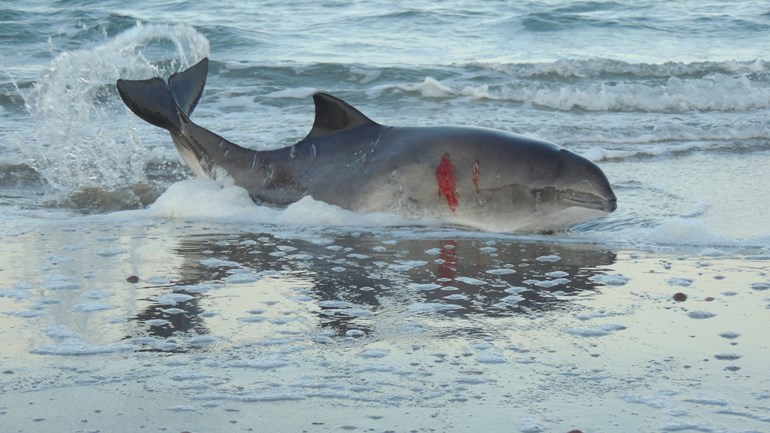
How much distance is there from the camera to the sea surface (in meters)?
4.19

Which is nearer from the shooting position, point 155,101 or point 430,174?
point 430,174

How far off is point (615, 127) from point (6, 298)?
28.0 feet

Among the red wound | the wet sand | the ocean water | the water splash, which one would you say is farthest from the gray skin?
the water splash

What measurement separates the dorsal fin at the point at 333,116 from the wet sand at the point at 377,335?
993mm

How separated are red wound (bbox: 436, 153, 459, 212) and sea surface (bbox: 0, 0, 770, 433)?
0.19 metres

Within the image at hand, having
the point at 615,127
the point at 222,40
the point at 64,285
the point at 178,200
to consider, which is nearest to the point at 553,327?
the point at 64,285

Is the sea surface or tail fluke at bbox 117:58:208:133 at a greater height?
tail fluke at bbox 117:58:208:133

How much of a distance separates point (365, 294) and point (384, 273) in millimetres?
506

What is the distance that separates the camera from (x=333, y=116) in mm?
7922

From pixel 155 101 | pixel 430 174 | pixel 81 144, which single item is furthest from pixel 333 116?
pixel 81 144

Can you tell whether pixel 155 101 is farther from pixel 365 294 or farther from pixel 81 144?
pixel 365 294

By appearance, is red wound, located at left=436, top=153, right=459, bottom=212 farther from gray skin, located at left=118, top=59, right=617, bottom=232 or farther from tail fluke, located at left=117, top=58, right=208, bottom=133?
tail fluke, located at left=117, top=58, right=208, bottom=133

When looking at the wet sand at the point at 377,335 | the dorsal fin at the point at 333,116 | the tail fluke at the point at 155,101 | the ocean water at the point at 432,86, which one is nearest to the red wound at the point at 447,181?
the wet sand at the point at 377,335

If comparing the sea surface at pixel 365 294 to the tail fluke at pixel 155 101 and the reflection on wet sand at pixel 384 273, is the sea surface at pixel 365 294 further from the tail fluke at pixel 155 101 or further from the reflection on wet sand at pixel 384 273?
the tail fluke at pixel 155 101
